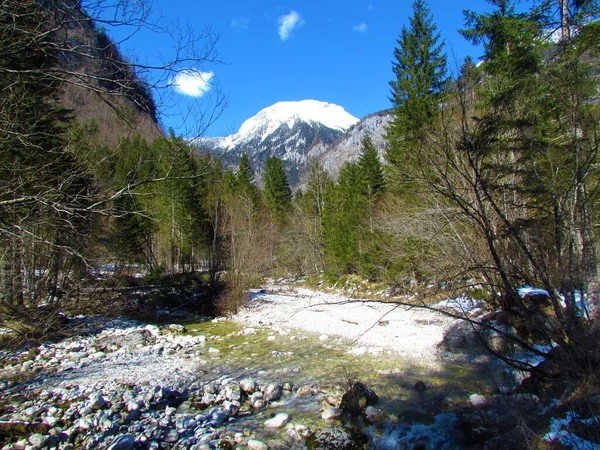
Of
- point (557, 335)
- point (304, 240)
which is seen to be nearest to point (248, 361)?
point (557, 335)

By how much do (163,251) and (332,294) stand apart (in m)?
14.8

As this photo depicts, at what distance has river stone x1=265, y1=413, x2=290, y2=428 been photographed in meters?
5.04

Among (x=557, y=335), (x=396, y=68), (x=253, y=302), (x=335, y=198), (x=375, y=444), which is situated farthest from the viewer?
(x=335, y=198)

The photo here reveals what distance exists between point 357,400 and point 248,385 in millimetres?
1988

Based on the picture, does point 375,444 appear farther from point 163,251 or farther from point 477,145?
point 163,251

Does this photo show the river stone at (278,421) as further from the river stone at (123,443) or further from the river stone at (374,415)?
the river stone at (123,443)

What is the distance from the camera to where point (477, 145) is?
2.76m

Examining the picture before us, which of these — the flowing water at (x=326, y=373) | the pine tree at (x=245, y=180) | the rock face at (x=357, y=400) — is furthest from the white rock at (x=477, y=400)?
the pine tree at (x=245, y=180)

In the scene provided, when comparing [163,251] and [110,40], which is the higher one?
[110,40]

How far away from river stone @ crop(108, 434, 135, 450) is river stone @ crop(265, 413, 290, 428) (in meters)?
1.72

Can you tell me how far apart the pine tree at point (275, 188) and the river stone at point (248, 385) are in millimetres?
33780

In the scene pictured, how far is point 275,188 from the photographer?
40781 mm

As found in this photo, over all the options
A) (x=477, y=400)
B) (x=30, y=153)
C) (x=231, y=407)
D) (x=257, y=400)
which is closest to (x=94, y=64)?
(x=30, y=153)

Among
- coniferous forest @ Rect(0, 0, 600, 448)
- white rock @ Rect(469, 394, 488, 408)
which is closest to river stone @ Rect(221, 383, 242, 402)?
coniferous forest @ Rect(0, 0, 600, 448)
